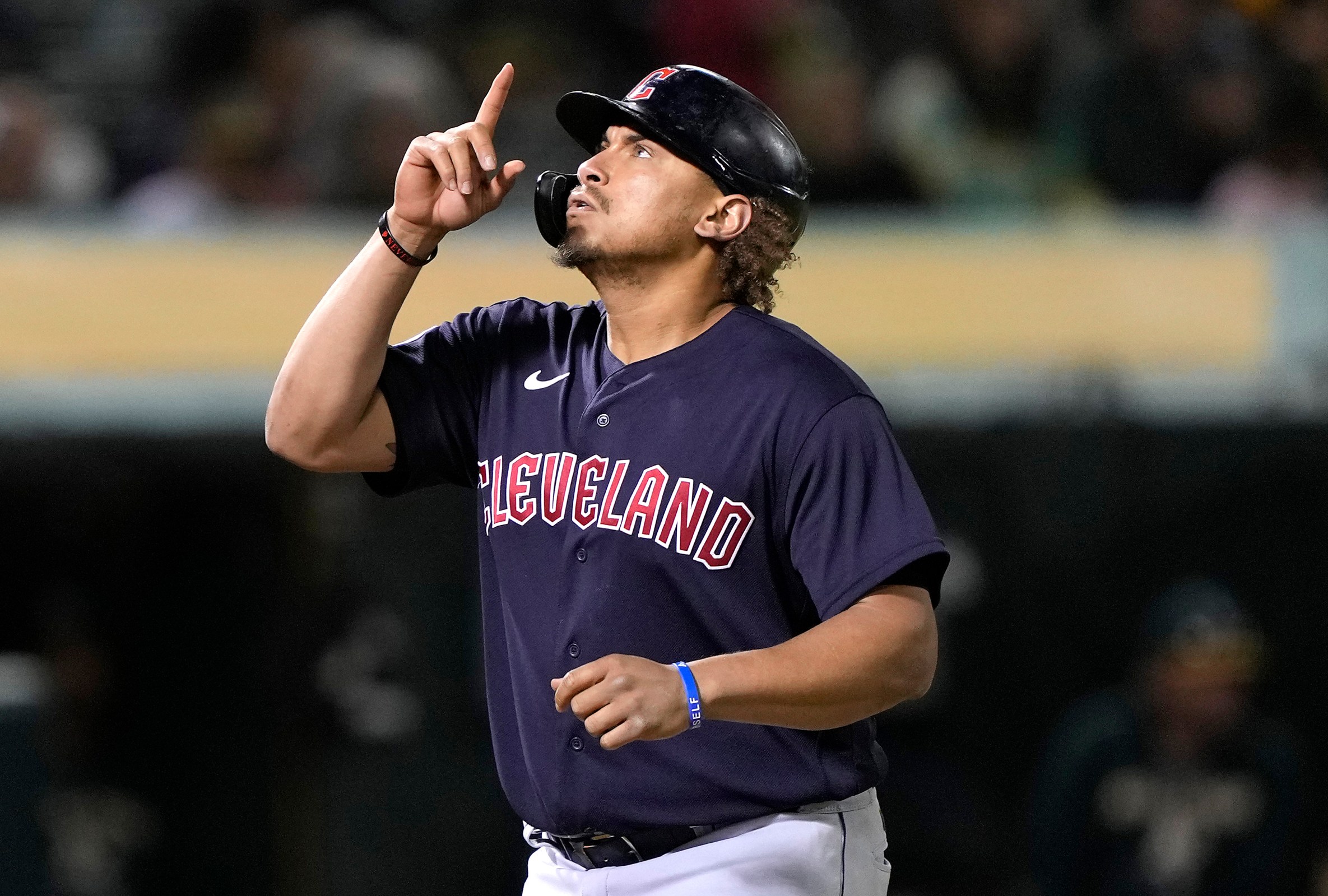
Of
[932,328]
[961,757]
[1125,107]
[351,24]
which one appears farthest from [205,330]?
[1125,107]

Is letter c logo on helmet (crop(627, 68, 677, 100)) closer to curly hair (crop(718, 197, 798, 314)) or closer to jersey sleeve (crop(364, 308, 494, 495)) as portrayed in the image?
curly hair (crop(718, 197, 798, 314))

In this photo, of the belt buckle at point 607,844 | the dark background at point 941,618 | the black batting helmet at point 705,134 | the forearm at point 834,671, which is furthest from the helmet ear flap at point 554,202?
the dark background at point 941,618

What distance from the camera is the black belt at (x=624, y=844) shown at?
8.09 ft

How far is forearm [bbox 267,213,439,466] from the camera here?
2594 millimetres

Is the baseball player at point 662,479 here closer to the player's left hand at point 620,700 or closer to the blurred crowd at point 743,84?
the player's left hand at point 620,700

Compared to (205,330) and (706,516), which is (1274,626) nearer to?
(205,330)

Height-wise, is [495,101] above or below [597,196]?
above

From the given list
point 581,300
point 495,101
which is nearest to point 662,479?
point 495,101

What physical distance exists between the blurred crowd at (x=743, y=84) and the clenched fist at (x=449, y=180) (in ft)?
11.0

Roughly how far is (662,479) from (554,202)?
45cm

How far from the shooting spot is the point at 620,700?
2.02m

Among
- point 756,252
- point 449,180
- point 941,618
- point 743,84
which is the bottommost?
point 941,618

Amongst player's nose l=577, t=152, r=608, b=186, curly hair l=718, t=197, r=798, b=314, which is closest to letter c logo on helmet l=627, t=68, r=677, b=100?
player's nose l=577, t=152, r=608, b=186

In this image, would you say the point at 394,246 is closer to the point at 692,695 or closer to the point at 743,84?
the point at 692,695
